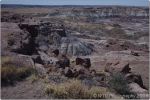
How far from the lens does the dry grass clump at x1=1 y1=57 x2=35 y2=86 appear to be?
32.1 feet

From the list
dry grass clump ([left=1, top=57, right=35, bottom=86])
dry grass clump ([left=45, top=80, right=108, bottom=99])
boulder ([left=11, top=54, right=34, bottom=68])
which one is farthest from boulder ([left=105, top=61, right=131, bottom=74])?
dry grass clump ([left=45, top=80, right=108, bottom=99])

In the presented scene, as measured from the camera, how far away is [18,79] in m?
10.2

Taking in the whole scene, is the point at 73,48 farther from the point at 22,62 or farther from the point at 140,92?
the point at 22,62

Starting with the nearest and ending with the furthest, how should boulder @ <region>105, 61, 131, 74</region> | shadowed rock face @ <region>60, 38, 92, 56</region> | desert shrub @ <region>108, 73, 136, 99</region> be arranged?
desert shrub @ <region>108, 73, 136, 99</region> < boulder @ <region>105, 61, 131, 74</region> < shadowed rock face @ <region>60, 38, 92, 56</region>

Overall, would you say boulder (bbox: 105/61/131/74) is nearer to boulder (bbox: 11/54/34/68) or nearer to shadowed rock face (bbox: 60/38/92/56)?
boulder (bbox: 11/54/34/68)

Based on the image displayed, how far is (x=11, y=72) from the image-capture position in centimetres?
1007

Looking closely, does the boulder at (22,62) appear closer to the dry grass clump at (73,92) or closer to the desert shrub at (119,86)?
the dry grass clump at (73,92)

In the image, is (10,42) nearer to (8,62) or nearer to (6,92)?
(8,62)

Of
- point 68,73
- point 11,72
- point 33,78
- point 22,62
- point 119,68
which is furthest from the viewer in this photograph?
point 119,68

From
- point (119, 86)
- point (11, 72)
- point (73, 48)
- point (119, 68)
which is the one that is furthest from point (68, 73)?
point (73, 48)

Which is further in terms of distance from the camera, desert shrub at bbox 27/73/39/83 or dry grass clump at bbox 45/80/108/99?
desert shrub at bbox 27/73/39/83

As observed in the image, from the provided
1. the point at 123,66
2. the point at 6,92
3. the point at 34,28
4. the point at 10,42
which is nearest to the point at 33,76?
the point at 6,92

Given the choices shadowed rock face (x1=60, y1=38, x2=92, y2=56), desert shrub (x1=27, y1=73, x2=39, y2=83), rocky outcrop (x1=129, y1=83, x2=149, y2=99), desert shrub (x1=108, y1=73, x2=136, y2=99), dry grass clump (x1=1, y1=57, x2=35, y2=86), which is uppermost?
dry grass clump (x1=1, y1=57, x2=35, y2=86)

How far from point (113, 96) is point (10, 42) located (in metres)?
7.39
